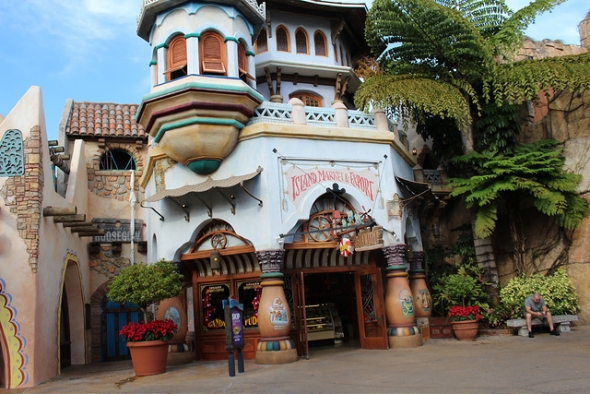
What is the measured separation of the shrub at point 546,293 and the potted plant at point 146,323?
32.1 ft

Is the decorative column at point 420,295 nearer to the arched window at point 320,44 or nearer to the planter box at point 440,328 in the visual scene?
the planter box at point 440,328

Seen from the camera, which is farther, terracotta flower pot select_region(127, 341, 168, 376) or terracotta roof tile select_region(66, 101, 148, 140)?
terracotta roof tile select_region(66, 101, 148, 140)

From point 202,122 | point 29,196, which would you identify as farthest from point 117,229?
point 202,122

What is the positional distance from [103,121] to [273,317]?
37.3 feet

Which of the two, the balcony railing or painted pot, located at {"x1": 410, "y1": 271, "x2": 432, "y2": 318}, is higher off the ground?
the balcony railing

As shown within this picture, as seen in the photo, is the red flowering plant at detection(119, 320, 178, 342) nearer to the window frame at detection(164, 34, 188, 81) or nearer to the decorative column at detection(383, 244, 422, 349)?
the decorative column at detection(383, 244, 422, 349)

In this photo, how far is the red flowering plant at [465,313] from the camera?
16.8 m

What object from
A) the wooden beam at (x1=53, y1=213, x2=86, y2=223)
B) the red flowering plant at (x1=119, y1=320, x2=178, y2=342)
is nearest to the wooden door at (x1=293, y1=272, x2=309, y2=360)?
the red flowering plant at (x1=119, y1=320, x2=178, y2=342)

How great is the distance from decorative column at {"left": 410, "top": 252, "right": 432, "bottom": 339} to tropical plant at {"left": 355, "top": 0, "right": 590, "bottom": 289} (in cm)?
210

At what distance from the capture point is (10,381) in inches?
514

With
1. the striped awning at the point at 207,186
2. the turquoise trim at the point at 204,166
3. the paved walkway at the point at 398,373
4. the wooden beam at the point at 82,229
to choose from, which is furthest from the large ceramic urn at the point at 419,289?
the wooden beam at the point at 82,229

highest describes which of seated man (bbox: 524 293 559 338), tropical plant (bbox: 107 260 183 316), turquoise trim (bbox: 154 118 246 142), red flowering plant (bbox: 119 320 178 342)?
turquoise trim (bbox: 154 118 246 142)

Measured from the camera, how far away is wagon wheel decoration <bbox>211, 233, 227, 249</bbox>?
632 inches

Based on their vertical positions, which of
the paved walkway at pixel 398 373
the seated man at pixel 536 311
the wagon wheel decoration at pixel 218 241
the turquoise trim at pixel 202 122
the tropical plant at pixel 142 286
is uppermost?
the turquoise trim at pixel 202 122
